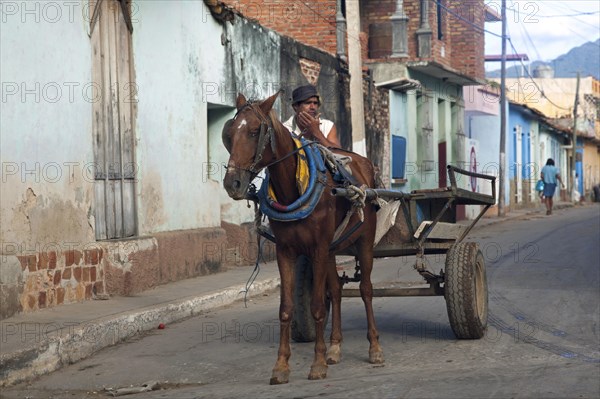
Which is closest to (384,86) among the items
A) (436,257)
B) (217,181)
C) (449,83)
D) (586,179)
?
(449,83)

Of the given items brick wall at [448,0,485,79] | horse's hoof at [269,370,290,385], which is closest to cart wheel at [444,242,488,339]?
horse's hoof at [269,370,290,385]

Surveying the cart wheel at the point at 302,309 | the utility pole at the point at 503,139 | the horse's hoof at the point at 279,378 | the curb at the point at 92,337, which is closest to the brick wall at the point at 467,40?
the utility pole at the point at 503,139

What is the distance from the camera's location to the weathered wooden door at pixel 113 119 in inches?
460

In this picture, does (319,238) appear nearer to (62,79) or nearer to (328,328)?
(328,328)

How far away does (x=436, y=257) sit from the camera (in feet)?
55.9

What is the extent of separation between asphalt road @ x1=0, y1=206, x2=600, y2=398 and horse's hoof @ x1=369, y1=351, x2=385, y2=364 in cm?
9

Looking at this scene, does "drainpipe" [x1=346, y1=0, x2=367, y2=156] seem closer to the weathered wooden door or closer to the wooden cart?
the weathered wooden door

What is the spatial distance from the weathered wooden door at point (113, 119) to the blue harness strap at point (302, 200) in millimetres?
5016

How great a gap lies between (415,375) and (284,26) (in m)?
16.5

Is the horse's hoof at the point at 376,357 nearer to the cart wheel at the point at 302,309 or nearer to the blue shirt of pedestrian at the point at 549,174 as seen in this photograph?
the cart wheel at the point at 302,309

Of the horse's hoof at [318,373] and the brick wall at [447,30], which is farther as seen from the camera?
the brick wall at [447,30]

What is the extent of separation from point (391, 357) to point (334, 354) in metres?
0.50

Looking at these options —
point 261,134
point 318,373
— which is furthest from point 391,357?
point 261,134

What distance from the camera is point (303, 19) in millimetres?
22672
